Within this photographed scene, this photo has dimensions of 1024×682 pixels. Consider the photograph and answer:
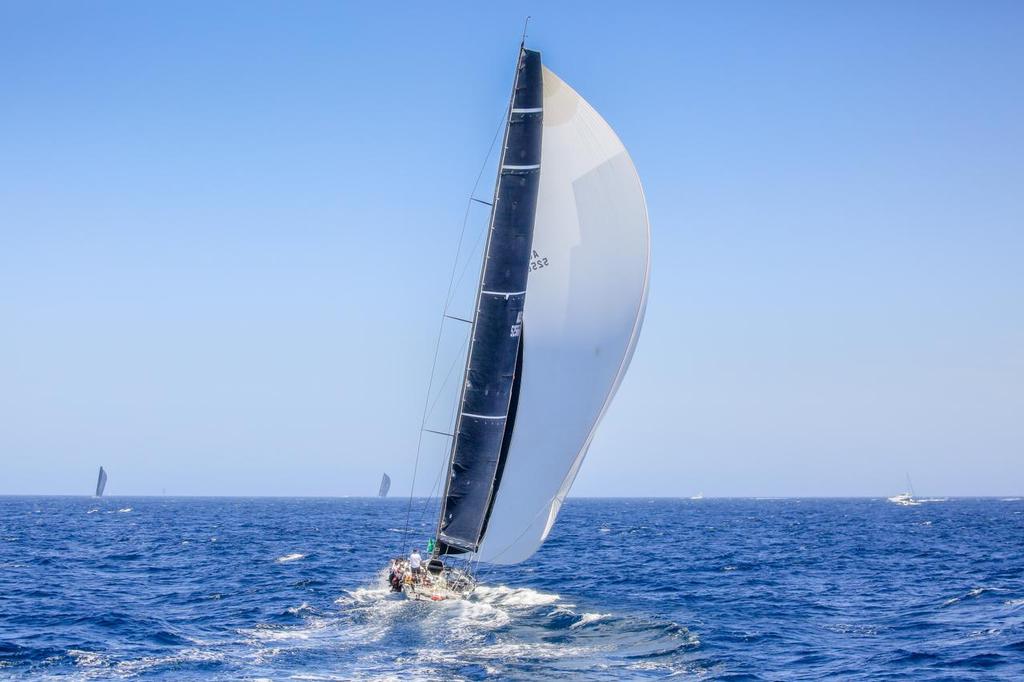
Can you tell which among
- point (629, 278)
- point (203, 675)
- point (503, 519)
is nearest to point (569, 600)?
point (503, 519)

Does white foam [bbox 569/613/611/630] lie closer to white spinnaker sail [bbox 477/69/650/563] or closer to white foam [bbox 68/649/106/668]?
white spinnaker sail [bbox 477/69/650/563]

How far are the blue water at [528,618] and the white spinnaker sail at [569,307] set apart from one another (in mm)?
3510

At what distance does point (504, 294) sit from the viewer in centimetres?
2497

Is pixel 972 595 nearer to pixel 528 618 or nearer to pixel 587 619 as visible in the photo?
pixel 587 619

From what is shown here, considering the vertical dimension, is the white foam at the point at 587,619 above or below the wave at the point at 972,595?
below

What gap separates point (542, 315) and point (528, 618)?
26.3 ft

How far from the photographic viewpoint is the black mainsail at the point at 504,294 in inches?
981

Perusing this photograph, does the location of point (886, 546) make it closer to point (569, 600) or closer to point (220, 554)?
point (569, 600)

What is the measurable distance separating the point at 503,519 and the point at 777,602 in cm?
1003

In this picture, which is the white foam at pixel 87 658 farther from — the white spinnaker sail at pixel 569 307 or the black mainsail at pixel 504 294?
the white spinnaker sail at pixel 569 307

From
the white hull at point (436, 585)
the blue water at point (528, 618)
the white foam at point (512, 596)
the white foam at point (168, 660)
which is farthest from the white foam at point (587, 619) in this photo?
the white foam at point (168, 660)

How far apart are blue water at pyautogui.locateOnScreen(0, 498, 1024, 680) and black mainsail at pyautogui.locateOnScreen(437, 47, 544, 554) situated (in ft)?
14.8

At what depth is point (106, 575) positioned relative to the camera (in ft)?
117

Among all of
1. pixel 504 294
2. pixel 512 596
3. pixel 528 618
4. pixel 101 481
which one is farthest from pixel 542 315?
pixel 101 481
